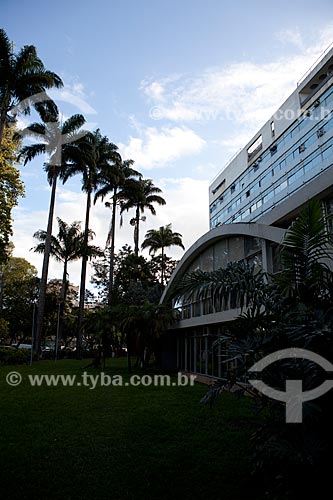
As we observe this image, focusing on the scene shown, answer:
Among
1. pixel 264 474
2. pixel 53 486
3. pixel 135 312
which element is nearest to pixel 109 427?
pixel 53 486

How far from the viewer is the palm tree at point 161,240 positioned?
36.7 meters

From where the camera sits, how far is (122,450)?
5.55 meters

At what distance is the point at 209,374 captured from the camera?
15016 mm

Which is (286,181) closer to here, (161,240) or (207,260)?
(161,240)

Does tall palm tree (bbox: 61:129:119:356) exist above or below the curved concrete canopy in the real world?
above

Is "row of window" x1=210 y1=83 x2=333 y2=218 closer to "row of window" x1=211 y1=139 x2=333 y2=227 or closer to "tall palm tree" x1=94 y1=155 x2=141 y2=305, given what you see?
"row of window" x1=211 y1=139 x2=333 y2=227

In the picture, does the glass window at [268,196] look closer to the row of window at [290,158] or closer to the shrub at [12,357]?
the row of window at [290,158]

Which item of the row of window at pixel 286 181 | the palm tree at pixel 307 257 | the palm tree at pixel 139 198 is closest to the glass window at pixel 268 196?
the row of window at pixel 286 181

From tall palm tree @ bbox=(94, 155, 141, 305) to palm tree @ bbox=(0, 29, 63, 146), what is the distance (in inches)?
420

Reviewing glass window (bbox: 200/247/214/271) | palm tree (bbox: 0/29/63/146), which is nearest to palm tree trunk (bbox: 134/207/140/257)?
palm tree (bbox: 0/29/63/146)

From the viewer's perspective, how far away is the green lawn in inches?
164

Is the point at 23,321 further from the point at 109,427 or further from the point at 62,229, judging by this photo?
the point at 109,427

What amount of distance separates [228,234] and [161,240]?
23352mm

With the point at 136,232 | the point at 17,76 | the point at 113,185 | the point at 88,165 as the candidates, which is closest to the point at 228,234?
the point at 17,76
